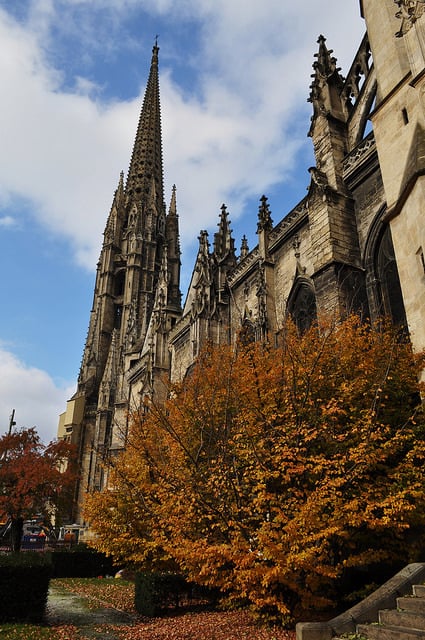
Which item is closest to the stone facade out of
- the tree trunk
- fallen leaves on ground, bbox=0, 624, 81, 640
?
fallen leaves on ground, bbox=0, 624, 81, 640

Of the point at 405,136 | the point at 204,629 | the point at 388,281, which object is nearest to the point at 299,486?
the point at 204,629

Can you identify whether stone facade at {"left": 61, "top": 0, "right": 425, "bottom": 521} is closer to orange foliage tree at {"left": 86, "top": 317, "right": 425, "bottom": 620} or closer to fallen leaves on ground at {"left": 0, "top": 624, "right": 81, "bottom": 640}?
orange foliage tree at {"left": 86, "top": 317, "right": 425, "bottom": 620}

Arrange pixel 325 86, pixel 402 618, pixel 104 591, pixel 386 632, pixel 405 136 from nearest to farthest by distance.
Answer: pixel 386 632
pixel 402 618
pixel 405 136
pixel 104 591
pixel 325 86

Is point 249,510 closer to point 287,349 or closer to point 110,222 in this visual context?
point 287,349

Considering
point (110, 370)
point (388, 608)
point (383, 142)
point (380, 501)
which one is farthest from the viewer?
point (110, 370)

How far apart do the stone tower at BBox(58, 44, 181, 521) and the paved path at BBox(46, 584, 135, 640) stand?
22469 mm

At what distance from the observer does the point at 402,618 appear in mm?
6727

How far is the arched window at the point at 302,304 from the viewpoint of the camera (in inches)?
733

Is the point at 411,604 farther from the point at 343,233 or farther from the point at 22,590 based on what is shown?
the point at 343,233

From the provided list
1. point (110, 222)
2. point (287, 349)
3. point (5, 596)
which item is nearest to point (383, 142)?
point (287, 349)

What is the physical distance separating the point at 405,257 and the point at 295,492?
6.24 metres

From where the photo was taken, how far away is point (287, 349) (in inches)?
462

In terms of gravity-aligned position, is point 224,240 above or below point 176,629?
above

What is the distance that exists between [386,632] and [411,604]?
74cm
